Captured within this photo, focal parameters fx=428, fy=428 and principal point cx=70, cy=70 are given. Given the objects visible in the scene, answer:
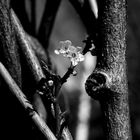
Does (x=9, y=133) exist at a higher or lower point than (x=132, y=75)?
higher

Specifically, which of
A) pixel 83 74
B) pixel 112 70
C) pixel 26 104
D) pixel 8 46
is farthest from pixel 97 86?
pixel 83 74

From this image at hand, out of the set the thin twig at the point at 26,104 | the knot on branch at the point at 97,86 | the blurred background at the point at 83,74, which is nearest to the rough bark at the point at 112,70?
the knot on branch at the point at 97,86

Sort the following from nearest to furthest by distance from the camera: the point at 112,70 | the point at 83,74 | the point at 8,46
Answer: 1. the point at 112,70
2. the point at 8,46
3. the point at 83,74

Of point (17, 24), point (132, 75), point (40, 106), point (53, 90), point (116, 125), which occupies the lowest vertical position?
point (132, 75)

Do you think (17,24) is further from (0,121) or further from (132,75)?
(132,75)

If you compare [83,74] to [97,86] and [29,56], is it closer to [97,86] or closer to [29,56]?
[29,56]

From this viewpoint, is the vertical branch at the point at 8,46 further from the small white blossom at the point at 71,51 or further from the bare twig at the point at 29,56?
the small white blossom at the point at 71,51

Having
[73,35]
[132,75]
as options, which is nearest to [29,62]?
[132,75]
